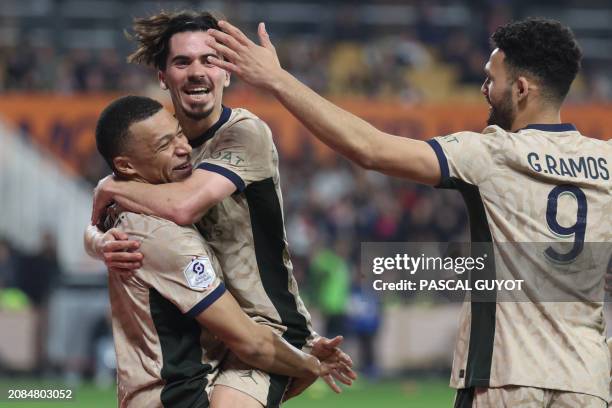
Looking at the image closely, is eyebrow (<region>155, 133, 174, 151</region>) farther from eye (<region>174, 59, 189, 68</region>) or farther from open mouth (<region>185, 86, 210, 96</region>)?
eye (<region>174, 59, 189, 68</region>)

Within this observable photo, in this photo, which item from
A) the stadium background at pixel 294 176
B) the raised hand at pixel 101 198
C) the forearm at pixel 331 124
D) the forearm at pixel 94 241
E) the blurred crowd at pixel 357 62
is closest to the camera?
the forearm at pixel 331 124

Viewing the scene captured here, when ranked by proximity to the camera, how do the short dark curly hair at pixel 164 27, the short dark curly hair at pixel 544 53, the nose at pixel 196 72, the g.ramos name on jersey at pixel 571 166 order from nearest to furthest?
the g.ramos name on jersey at pixel 571 166 → the short dark curly hair at pixel 544 53 → the nose at pixel 196 72 → the short dark curly hair at pixel 164 27

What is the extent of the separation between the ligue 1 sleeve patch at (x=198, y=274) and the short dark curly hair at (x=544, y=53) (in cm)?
153

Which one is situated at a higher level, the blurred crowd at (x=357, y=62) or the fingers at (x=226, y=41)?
the blurred crowd at (x=357, y=62)

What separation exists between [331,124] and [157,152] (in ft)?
3.46

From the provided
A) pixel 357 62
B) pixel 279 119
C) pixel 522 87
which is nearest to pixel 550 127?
pixel 522 87

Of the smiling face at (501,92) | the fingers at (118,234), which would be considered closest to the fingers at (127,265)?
the fingers at (118,234)

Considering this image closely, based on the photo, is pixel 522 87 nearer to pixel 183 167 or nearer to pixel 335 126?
pixel 335 126

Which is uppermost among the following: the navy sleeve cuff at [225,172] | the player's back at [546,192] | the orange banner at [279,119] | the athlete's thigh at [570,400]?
the orange banner at [279,119]

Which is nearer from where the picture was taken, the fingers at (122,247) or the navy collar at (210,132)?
the fingers at (122,247)

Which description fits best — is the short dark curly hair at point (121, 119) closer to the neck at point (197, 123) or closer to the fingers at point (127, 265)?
the neck at point (197, 123)

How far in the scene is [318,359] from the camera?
5098 millimetres

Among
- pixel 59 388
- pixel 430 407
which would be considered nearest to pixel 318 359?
pixel 430 407

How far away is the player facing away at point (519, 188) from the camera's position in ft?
13.0
